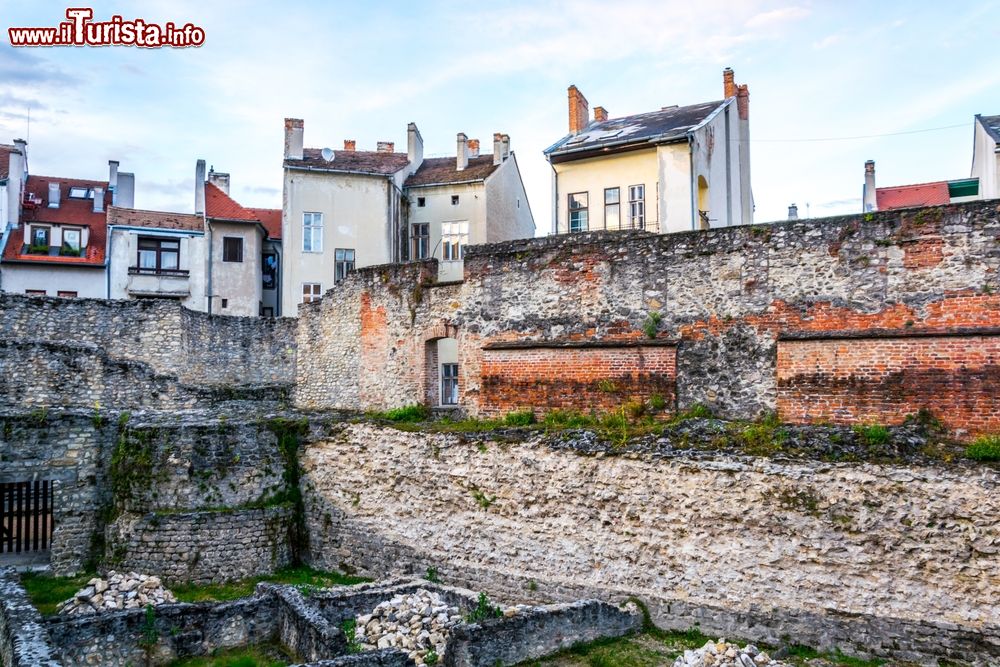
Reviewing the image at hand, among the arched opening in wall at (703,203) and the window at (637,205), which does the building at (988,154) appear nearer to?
the arched opening in wall at (703,203)

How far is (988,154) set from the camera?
77.6 ft

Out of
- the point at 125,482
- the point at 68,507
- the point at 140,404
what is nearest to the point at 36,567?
the point at 68,507

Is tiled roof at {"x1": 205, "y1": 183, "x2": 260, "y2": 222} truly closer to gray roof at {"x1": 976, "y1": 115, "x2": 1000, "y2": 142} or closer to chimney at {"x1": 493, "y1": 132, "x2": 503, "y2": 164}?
chimney at {"x1": 493, "y1": 132, "x2": 503, "y2": 164}

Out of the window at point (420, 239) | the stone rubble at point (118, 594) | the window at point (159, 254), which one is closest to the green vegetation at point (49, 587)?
the stone rubble at point (118, 594)

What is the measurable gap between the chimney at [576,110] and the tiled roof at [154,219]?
50.6 feet

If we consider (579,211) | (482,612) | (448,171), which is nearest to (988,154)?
(579,211)

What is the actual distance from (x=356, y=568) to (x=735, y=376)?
9050 millimetres

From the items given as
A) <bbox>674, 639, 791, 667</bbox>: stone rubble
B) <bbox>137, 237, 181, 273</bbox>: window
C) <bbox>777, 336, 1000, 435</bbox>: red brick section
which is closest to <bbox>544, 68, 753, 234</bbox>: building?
<bbox>777, 336, 1000, 435</bbox>: red brick section

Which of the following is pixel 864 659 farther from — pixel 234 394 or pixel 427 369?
pixel 234 394

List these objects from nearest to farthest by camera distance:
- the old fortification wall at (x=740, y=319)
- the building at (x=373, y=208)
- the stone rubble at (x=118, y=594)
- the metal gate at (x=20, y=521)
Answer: the old fortification wall at (x=740, y=319), the stone rubble at (x=118, y=594), the metal gate at (x=20, y=521), the building at (x=373, y=208)

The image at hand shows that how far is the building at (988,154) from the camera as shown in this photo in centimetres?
2277

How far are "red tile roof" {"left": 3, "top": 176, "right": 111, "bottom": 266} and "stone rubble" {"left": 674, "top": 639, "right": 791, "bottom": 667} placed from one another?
91.5 ft

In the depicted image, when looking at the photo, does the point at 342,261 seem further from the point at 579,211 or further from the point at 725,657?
the point at 725,657

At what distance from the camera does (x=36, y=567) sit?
16.7 metres
